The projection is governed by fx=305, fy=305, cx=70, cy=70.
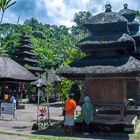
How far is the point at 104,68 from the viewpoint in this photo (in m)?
17.2

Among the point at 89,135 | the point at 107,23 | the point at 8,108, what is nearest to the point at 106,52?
the point at 107,23

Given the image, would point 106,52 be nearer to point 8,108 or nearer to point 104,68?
point 104,68

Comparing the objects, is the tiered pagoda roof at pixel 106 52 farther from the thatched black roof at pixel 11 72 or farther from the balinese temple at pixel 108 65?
the thatched black roof at pixel 11 72

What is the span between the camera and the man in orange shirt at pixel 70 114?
1530 centimetres

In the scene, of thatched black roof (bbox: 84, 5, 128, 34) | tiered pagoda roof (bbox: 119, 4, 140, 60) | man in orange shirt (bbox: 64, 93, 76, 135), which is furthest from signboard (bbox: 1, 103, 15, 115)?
tiered pagoda roof (bbox: 119, 4, 140, 60)

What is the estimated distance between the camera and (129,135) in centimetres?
1545

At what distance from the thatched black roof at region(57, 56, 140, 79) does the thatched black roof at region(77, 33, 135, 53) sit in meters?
0.75

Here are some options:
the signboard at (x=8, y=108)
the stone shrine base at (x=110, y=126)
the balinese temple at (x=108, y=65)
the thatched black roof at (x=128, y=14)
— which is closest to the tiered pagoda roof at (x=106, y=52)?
the balinese temple at (x=108, y=65)

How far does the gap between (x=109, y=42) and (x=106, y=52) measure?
1093 mm

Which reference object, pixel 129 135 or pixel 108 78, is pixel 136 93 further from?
pixel 129 135

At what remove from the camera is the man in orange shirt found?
602 inches

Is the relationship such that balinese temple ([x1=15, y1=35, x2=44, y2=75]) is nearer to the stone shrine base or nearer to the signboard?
the signboard

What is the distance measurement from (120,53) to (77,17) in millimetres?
64114

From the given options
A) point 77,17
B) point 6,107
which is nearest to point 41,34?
point 77,17
